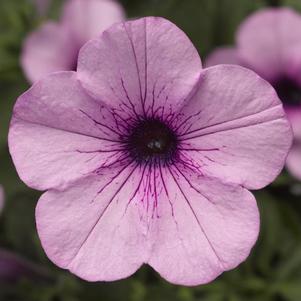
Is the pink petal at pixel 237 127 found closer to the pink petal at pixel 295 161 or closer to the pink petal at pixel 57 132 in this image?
the pink petal at pixel 57 132

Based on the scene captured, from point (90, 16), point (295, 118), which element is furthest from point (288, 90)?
point (90, 16)

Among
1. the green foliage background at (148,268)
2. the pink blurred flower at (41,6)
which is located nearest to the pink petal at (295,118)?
the green foliage background at (148,268)

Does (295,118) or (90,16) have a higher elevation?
(90,16)

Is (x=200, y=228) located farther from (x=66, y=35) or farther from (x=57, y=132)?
(x=66, y=35)

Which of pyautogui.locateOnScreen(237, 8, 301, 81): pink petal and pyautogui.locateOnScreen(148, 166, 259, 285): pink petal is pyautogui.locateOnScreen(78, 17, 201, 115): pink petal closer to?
pyautogui.locateOnScreen(148, 166, 259, 285): pink petal

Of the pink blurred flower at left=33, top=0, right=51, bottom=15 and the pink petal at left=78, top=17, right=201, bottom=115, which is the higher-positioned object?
the pink petal at left=78, top=17, right=201, bottom=115

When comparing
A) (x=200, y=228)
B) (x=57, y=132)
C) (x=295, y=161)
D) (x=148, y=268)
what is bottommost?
(x=148, y=268)

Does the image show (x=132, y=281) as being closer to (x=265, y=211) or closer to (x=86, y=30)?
(x=265, y=211)

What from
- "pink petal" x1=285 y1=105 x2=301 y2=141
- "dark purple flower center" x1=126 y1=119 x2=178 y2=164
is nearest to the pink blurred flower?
"pink petal" x1=285 y1=105 x2=301 y2=141
